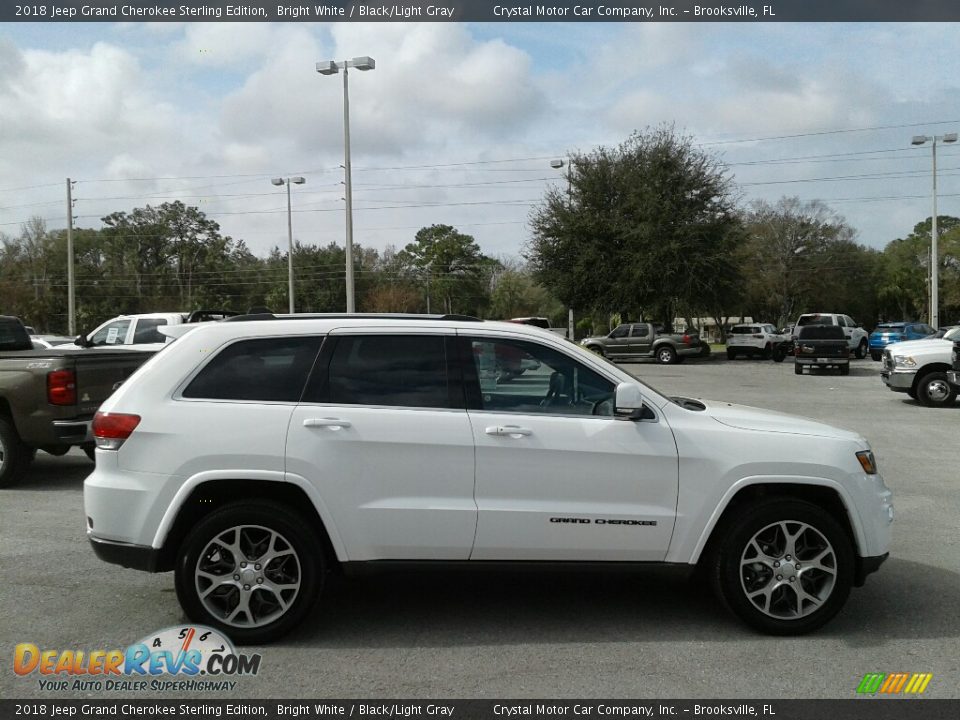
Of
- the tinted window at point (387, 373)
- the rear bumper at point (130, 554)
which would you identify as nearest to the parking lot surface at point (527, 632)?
the rear bumper at point (130, 554)

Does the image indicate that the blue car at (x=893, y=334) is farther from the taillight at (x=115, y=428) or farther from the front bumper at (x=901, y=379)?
the taillight at (x=115, y=428)

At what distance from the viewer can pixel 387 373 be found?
15.4ft

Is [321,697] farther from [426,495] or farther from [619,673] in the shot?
[619,673]

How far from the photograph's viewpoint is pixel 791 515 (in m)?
4.61

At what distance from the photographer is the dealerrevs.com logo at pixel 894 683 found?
3.95 metres

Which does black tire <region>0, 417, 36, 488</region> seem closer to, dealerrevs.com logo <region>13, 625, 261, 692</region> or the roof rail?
dealerrevs.com logo <region>13, 625, 261, 692</region>

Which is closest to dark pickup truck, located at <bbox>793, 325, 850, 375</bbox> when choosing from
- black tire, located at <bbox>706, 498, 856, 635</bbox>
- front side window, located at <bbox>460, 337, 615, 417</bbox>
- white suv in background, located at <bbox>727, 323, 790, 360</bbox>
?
white suv in background, located at <bbox>727, 323, 790, 360</bbox>

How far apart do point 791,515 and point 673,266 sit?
34647 mm

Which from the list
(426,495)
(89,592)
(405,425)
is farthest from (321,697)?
(89,592)

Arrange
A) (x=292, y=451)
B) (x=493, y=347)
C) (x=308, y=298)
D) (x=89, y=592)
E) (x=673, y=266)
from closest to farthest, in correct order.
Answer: (x=292, y=451), (x=493, y=347), (x=89, y=592), (x=673, y=266), (x=308, y=298)

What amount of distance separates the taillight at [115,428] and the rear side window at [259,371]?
1.07ft

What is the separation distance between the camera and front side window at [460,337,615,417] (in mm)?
4691

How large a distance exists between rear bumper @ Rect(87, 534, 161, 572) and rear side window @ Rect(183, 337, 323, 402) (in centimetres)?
86

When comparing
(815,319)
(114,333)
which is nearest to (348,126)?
(114,333)
